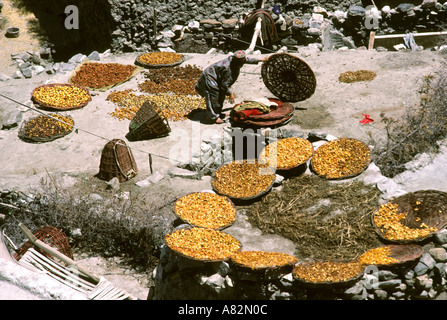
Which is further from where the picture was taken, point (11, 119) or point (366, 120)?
point (11, 119)

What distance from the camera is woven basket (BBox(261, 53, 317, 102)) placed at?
9203 mm

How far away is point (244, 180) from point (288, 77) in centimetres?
297

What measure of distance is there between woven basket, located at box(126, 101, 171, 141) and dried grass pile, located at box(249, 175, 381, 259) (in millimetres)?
2918

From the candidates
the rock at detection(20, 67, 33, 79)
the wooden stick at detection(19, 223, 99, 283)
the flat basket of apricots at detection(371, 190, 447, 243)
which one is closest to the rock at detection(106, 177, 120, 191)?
the wooden stick at detection(19, 223, 99, 283)

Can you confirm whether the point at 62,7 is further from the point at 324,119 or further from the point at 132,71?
the point at 324,119

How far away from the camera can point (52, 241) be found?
23.6 feet

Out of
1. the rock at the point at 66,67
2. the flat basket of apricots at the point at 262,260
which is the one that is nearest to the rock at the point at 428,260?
A: the flat basket of apricots at the point at 262,260

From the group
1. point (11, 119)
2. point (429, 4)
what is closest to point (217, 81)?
point (11, 119)

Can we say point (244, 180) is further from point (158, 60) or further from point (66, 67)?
point (66, 67)

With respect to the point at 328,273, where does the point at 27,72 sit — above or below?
below

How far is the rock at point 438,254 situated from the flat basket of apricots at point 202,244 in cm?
220

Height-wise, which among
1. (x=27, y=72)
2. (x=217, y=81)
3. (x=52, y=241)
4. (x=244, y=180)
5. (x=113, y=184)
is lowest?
(x=52, y=241)

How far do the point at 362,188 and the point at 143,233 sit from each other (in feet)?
10.5

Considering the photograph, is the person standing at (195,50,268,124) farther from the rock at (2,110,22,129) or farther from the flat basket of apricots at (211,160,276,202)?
the rock at (2,110,22,129)
